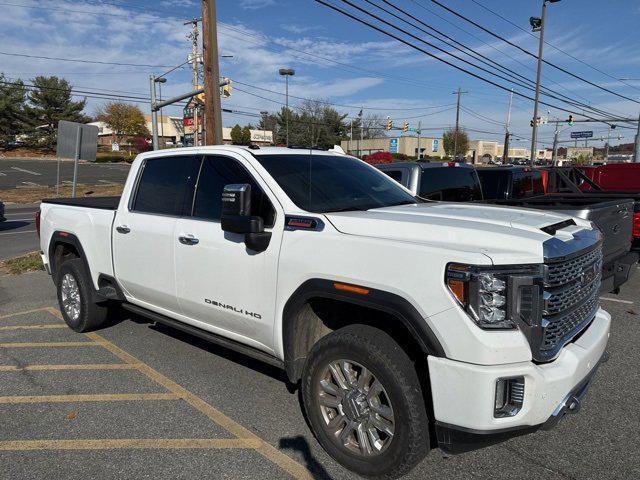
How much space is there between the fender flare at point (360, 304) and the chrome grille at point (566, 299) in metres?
0.57

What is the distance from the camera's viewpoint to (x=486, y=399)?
230cm

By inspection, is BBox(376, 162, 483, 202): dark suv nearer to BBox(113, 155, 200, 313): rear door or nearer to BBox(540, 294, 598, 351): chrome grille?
BBox(113, 155, 200, 313): rear door

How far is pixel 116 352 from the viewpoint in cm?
490

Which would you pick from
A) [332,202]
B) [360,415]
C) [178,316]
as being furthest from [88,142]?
[360,415]

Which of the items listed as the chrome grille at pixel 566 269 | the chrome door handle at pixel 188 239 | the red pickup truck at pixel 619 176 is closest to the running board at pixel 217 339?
the chrome door handle at pixel 188 239

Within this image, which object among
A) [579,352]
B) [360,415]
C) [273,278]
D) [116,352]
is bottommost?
[116,352]

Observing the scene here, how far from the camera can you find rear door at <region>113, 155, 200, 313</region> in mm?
4105

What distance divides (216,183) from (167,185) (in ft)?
2.34

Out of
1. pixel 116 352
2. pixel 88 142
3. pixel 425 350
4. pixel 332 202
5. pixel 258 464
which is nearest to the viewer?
pixel 425 350

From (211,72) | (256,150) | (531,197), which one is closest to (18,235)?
(211,72)

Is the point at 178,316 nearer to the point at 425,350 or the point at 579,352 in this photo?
the point at 425,350

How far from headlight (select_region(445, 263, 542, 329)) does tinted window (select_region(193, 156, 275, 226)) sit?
1650 mm

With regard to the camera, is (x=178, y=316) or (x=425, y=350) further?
(x=178, y=316)

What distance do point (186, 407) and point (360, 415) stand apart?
1581mm
